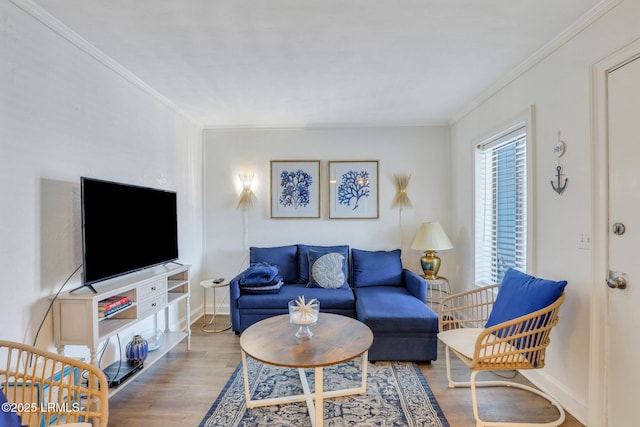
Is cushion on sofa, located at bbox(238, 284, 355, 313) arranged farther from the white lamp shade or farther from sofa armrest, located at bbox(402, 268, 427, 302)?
the white lamp shade

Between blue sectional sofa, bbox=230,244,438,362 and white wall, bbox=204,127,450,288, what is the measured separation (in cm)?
30

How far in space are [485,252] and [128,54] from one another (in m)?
3.70

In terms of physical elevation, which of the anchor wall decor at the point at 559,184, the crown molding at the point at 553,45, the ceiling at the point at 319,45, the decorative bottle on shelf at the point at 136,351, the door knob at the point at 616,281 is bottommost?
the decorative bottle on shelf at the point at 136,351

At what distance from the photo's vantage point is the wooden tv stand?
6.17 feet

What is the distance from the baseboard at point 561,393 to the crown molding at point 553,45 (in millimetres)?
2333

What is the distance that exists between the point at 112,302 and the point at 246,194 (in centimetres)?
225

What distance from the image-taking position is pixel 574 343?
203 cm

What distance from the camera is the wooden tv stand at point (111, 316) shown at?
6.17 feet

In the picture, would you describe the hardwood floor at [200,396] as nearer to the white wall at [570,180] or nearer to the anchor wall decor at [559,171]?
the white wall at [570,180]

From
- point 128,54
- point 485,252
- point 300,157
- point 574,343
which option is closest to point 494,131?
point 485,252

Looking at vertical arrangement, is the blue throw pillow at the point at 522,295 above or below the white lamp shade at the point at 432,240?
below

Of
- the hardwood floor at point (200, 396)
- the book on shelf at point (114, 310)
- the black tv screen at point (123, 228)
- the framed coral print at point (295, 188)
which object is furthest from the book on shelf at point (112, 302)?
the framed coral print at point (295, 188)

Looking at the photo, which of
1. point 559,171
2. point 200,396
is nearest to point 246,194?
point 200,396

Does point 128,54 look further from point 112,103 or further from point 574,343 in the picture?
point 574,343
